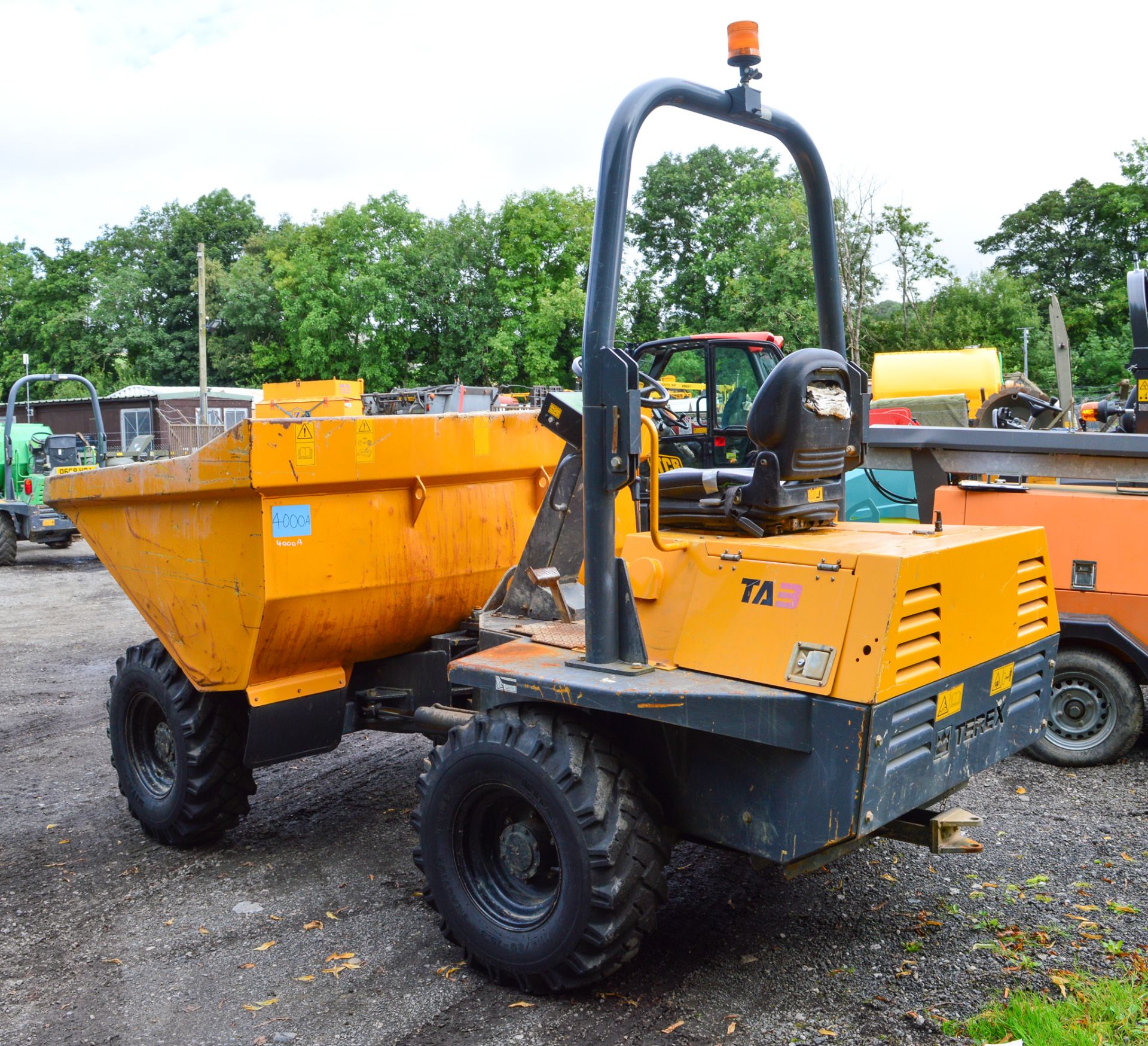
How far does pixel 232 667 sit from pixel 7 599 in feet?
33.9

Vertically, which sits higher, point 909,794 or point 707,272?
point 707,272

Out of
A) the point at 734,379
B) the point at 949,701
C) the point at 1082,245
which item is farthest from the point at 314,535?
the point at 1082,245

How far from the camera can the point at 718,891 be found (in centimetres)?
441

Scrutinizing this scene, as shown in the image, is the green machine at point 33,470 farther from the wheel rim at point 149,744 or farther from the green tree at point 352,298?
the green tree at point 352,298

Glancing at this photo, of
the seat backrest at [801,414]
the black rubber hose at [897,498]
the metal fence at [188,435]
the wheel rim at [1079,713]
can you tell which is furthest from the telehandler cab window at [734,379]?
the metal fence at [188,435]

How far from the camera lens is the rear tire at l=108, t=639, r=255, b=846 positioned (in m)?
4.86

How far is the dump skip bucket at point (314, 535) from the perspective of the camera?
4297mm

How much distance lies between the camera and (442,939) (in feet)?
13.3

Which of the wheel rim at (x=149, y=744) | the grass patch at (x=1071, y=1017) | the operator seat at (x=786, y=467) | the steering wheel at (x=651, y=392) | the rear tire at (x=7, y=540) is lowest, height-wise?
the rear tire at (x=7, y=540)

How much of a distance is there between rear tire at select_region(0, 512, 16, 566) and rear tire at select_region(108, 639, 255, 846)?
12.7m

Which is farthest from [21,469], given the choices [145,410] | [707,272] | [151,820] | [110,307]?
[110,307]

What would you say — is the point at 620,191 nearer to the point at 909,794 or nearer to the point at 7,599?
the point at 909,794

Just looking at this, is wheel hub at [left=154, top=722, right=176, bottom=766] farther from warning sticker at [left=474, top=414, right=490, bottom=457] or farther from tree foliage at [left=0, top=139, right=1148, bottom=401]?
tree foliage at [left=0, top=139, right=1148, bottom=401]

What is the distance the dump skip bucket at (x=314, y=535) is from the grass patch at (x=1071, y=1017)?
9.01 ft
